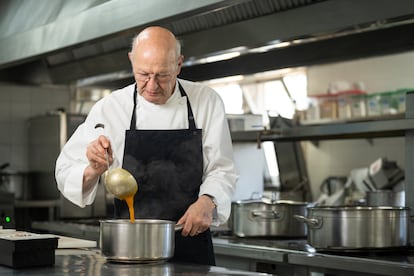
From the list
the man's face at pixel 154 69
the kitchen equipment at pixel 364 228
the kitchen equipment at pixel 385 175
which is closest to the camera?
the man's face at pixel 154 69

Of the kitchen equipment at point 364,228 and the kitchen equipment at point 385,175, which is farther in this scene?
the kitchen equipment at point 385,175

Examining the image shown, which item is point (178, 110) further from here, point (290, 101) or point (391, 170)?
point (290, 101)

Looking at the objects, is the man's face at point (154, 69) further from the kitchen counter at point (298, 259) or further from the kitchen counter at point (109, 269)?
the kitchen counter at point (298, 259)

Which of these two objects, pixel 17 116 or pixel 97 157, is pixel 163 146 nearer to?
pixel 97 157

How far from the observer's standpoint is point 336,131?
3.07 meters

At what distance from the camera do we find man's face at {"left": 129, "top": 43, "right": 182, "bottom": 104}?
2.29 m

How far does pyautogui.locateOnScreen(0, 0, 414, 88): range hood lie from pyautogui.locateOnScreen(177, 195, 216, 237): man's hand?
0.61 m

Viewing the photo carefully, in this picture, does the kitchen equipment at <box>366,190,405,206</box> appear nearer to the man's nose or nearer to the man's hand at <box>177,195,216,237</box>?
the man's hand at <box>177,195,216,237</box>

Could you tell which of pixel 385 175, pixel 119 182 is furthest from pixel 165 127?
pixel 385 175

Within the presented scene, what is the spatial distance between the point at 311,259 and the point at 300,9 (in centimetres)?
94

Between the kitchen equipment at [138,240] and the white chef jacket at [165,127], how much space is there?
0.38 m

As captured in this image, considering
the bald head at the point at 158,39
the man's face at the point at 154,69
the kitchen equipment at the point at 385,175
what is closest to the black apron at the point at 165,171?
the man's face at the point at 154,69

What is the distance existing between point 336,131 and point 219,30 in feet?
2.24

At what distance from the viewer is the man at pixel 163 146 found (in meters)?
2.31
